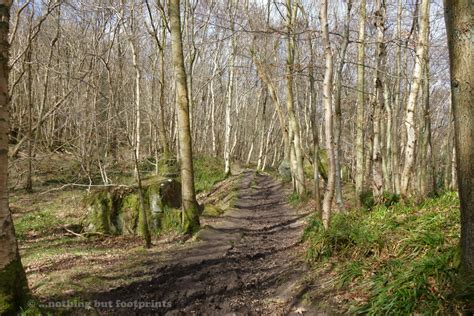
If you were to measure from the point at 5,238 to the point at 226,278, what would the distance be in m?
3.52

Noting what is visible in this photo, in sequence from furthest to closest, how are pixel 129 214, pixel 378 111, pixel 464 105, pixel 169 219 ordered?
pixel 129 214 < pixel 169 219 < pixel 378 111 < pixel 464 105

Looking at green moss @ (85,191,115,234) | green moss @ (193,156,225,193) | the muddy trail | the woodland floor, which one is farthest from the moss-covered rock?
green moss @ (193,156,225,193)

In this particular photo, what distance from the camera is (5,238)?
423 cm

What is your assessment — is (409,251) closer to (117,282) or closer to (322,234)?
(322,234)

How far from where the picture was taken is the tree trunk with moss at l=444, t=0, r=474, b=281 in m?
3.29

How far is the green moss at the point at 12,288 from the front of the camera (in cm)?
419

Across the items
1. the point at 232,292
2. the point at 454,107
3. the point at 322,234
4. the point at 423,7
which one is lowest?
Answer: the point at 232,292

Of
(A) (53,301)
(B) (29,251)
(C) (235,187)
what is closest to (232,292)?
(A) (53,301)

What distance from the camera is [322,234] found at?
6.70 m

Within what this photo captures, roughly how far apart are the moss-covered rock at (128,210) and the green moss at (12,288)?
21.1ft

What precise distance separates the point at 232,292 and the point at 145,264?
2130 millimetres

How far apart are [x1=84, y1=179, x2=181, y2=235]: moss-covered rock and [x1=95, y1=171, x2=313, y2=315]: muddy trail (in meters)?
1.72

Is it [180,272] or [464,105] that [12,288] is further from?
[464,105]

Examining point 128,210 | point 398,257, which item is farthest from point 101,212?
point 398,257
